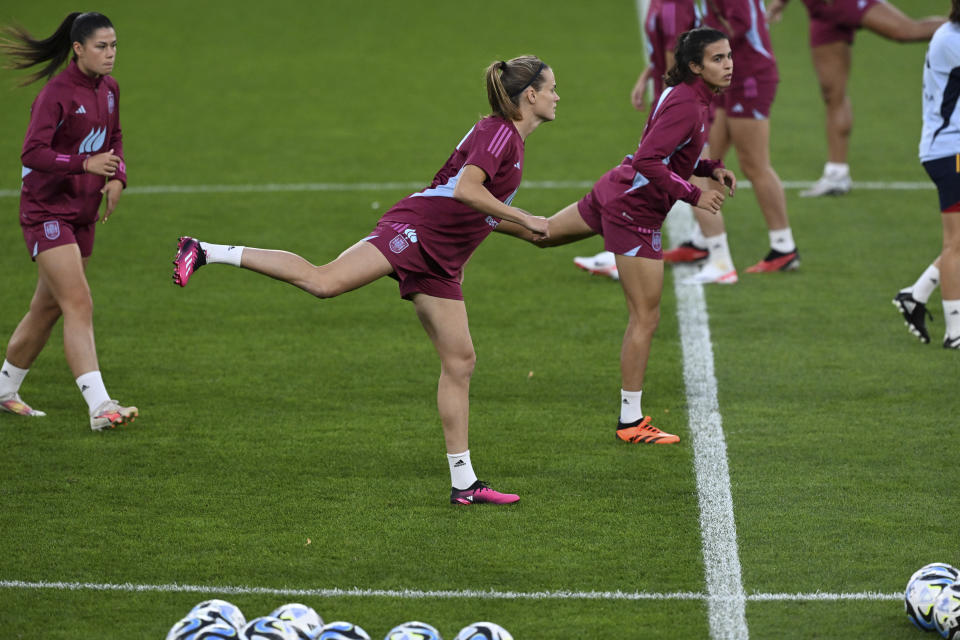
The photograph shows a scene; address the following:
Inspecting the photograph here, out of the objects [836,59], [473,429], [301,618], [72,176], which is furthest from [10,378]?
[836,59]

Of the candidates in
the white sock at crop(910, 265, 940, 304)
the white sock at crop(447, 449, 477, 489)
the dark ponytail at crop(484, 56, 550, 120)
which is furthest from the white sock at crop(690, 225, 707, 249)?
the white sock at crop(447, 449, 477, 489)

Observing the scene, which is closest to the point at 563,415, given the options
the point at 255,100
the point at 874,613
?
the point at 874,613

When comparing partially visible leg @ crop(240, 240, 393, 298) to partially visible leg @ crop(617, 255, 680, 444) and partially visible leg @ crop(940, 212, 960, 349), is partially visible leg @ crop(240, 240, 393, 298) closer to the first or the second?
partially visible leg @ crop(617, 255, 680, 444)

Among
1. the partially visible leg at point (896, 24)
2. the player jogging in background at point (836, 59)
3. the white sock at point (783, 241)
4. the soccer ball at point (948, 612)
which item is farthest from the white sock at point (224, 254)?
the partially visible leg at point (896, 24)

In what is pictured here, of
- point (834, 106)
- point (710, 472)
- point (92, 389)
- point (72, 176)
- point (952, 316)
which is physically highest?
point (72, 176)

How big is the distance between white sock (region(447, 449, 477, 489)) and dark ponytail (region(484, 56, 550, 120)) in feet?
5.25

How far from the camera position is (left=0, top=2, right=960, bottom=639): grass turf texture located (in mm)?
5348

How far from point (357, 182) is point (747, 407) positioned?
22.4ft

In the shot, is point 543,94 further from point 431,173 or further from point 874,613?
point 431,173

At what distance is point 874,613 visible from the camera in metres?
4.99

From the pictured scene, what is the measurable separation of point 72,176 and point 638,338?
3221 millimetres

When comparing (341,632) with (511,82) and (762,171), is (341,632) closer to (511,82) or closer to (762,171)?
(511,82)

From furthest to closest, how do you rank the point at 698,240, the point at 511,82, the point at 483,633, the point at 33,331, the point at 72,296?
the point at 698,240
the point at 33,331
the point at 72,296
the point at 511,82
the point at 483,633

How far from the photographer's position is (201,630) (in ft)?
14.7
